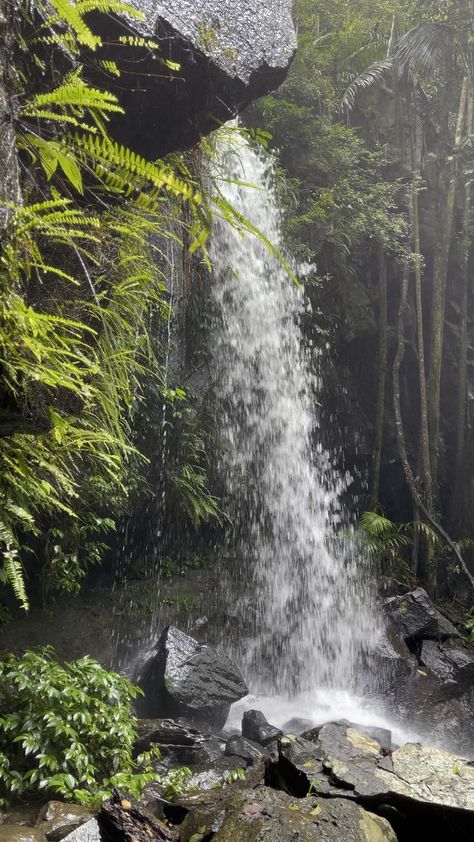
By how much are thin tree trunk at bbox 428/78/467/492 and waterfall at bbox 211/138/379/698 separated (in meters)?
2.50

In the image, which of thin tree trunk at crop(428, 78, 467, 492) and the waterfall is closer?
the waterfall

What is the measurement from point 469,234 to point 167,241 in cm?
750

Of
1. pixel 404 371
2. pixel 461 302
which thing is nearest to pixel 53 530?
pixel 404 371

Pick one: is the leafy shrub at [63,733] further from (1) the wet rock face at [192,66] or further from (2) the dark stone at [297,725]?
(1) the wet rock face at [192,66]

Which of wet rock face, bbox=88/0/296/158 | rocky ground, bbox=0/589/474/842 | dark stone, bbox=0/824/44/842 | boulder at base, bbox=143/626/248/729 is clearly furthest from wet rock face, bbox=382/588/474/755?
wet rock face, bbox=88/0/296/158

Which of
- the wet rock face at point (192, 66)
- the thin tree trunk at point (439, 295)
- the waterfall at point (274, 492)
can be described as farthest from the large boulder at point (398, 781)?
the thin tree trunk at point (439, 295)

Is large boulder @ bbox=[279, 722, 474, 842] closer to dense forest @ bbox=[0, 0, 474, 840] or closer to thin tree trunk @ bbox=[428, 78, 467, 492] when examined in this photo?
dense forest @ bbox=[0, 0, 474, 840]

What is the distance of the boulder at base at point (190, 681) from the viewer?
5199mm

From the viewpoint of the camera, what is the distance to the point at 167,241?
6.30 m

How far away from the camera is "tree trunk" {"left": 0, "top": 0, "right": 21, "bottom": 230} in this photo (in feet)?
8.95

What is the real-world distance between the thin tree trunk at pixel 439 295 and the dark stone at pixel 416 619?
2861 mm

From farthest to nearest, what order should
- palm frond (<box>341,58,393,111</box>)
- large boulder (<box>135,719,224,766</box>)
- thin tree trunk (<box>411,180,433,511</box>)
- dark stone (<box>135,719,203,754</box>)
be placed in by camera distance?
palm frond (<box>341,58,393,111</box>) < thin tree trunk (<box>411,180,433,511</box>) < dark stone (<box>135,719,203,754</box>) < large boulder (<box>135,719,224,766</box>)

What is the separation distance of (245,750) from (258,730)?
480 mm

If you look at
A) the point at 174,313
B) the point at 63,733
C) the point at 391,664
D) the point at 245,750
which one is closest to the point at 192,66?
the point at 174,313
